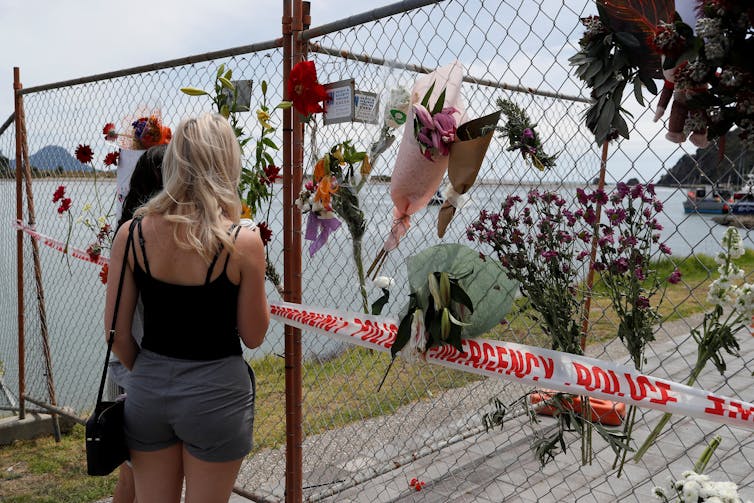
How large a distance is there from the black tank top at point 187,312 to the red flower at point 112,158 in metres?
1.89

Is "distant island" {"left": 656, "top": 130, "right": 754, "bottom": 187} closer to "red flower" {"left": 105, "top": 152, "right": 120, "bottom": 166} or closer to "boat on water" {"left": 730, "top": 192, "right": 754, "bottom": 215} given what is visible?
"boat on water" {"left": 730, "top": 192, "right": 754, "bottom": 215}

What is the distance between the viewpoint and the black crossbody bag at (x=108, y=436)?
2.11m

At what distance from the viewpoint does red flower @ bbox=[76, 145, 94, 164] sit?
4.07 meters

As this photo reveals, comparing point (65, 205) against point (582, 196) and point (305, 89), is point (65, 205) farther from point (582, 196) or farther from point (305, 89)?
point (582, 196)

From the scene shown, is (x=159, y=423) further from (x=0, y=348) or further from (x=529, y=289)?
(x=0, y=348)

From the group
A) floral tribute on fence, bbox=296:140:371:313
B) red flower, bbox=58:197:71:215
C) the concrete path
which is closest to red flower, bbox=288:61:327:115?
floral tribute on fence, bbox=296:140:371:313

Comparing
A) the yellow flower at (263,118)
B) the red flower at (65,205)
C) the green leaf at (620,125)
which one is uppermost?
the yellow flower at (263,118)

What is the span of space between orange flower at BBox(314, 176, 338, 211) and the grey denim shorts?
0.72 m

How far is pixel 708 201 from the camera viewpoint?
66.1 inches

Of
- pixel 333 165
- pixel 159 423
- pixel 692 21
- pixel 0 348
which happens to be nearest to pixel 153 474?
pixel 159 423

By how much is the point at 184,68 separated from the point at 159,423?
2084 millimetres

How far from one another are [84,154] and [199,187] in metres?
2.43

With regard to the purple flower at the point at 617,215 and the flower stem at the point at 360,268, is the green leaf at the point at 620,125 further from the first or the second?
the flower stem at the point at 360,268

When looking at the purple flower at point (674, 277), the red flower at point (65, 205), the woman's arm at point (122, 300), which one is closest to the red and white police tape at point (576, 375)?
the purple flower at point (674, 277)
